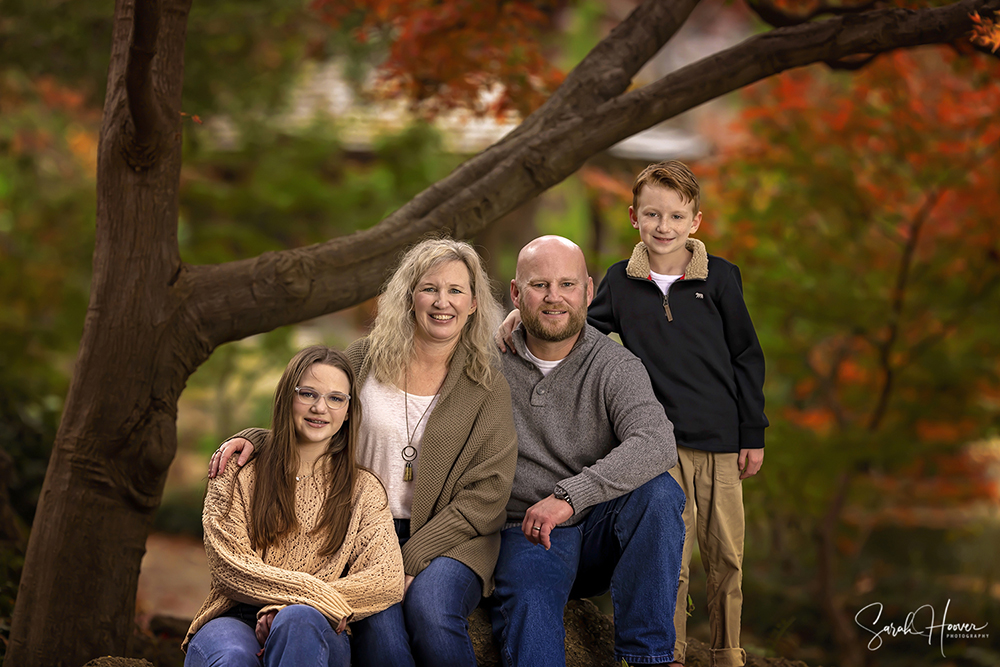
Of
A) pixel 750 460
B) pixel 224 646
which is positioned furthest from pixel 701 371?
pixel 224 646

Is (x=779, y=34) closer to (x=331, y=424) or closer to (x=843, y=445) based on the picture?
Result: (x=331, y=424)

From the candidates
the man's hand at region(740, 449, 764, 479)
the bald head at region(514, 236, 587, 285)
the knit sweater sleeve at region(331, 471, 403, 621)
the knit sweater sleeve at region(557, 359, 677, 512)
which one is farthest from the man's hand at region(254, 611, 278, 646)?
the man's hand at region(740, 449, 764, 479)

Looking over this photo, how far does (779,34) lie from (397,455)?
2.24 metres

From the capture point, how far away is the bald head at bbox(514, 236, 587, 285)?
2.90 m

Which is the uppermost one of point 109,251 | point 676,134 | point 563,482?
point 676,134

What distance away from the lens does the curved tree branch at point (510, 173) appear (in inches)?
127

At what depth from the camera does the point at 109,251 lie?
3.05m

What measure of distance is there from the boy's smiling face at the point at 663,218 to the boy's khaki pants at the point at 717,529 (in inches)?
29.6

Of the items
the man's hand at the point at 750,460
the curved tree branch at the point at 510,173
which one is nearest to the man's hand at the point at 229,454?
the curved tree branch at the point at 510,173

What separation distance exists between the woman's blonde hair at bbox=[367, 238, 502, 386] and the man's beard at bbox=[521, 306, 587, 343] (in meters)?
0.13

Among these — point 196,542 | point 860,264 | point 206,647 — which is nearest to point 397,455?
point 206,647

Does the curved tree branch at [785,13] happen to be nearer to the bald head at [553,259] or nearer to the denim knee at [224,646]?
the bald head at [553,259]

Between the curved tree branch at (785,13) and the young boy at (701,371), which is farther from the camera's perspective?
the curved tree branch at (785,13)

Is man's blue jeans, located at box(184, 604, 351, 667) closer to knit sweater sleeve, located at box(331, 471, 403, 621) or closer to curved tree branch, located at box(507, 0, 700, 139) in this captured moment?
knit sweater sleeve, located at box(331, 471, 403, 621)
